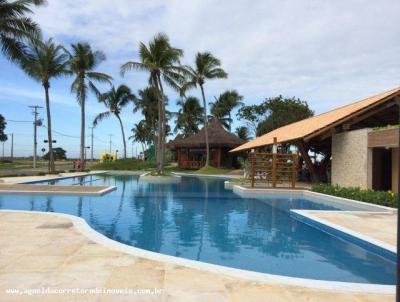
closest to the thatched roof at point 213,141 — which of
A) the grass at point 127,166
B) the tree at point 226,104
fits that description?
the grass at point 127,166

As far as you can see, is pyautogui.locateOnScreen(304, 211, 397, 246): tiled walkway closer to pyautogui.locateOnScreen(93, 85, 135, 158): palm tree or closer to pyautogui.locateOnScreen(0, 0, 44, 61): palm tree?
pyautogui.locateOnScreen(0, 0, 44, 61): palm tree

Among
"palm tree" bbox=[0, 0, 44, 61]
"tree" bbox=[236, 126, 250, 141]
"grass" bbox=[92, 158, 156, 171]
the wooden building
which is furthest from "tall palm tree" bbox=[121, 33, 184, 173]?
"tree" bbox=[236, 126, 250, 141]

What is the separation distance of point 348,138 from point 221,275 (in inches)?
581

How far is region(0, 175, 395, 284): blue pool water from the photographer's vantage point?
6992 millimetres

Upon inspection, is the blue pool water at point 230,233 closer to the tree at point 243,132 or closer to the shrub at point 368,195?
the shrub at point 368,195

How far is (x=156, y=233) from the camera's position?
9711 millimetres

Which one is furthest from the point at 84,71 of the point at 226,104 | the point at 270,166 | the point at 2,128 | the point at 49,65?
the point at 2,128

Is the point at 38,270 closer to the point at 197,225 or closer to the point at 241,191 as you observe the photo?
the point at 197,225

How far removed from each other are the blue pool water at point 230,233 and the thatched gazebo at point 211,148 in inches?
1028

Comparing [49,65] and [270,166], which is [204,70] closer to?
[49,65]

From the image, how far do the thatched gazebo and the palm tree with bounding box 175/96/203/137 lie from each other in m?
10.7

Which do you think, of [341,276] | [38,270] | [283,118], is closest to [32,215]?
[38,270]

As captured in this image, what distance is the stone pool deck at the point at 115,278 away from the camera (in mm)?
4598

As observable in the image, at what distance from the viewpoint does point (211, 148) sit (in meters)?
44.5
